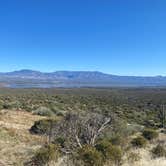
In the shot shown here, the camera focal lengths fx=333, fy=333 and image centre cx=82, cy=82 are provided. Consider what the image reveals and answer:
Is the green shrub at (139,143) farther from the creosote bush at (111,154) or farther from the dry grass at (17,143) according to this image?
the creosote bush at (111,154)

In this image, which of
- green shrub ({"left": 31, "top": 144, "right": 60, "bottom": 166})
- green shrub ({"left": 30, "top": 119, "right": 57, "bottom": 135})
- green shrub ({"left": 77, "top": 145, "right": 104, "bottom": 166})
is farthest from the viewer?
green shrub ({"left": 30, "top": 119, "right": 57, "bottom": 135})

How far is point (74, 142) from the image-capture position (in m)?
12.6

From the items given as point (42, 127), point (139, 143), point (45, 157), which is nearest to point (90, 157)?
point (45, 157)

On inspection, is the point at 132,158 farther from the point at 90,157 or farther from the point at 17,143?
the point at 17,143

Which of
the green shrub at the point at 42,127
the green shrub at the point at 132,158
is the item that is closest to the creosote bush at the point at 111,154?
the green shrub at the point at 132,158

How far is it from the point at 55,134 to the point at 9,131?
334cm

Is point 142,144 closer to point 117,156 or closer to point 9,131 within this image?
point 117,156

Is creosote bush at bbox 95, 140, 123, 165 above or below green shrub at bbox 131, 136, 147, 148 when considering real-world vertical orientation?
above

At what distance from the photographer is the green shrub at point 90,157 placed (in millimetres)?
9172

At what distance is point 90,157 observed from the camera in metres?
9.27

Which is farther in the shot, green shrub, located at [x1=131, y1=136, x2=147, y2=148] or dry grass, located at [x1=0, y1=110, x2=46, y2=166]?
green shrub, located at [x1=131, y1=136, x2=147, y2=148]

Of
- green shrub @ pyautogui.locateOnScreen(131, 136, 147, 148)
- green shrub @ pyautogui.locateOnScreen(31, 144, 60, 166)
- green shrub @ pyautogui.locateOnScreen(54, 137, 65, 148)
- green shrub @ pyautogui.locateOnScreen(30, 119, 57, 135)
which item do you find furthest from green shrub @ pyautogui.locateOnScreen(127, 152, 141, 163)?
green shrub @ pyautogui.locateOnScreen(30, 119, 57, 135)

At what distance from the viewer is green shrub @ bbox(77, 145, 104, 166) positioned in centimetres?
917

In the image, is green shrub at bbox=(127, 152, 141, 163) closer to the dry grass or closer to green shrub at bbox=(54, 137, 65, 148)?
green shrub at bbox=(54, 137, 65, 148)
